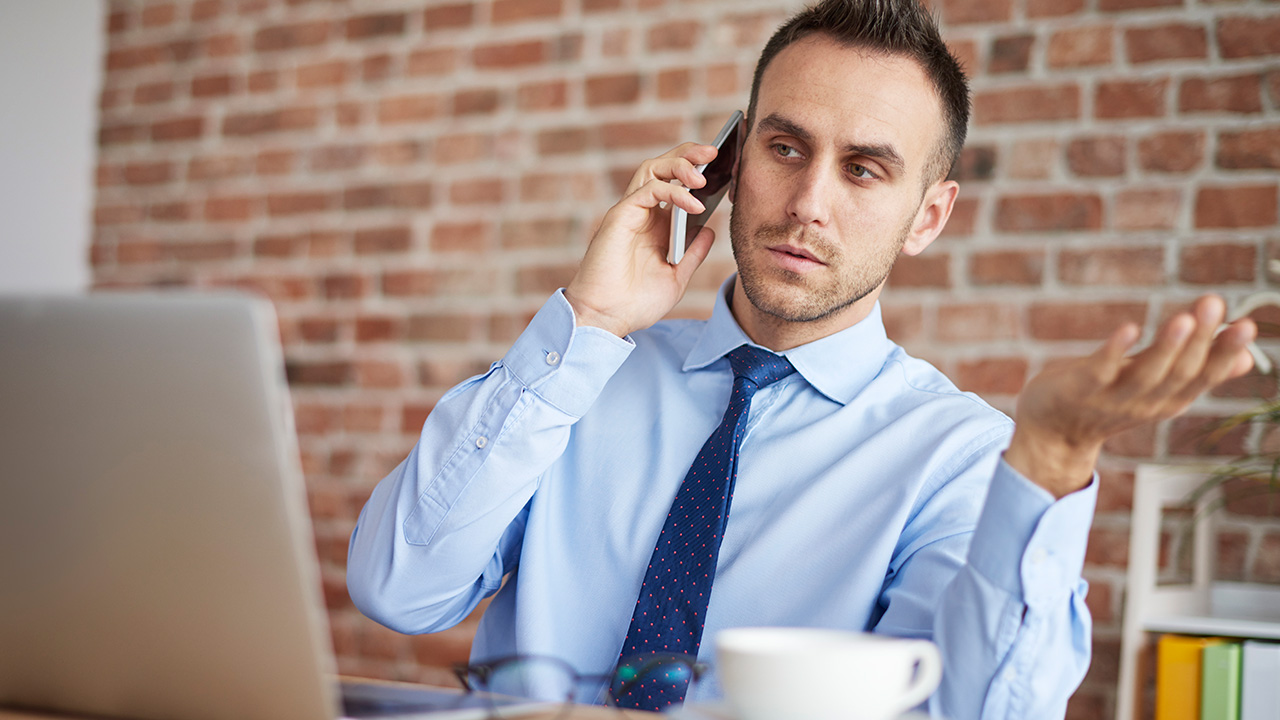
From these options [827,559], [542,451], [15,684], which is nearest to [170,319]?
[15,684]

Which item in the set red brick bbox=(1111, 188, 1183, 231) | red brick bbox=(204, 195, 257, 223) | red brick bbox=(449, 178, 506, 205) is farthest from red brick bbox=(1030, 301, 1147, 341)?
red brick bbox=(204, 195, 257, 223)

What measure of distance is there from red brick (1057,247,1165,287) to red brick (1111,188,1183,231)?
4cm

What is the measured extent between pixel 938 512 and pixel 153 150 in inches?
87.9

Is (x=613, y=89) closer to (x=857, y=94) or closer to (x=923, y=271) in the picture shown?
(x=923, y=271)

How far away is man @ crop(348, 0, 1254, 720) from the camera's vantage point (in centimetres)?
105

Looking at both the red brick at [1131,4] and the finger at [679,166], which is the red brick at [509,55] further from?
the red brick at [1131,4]

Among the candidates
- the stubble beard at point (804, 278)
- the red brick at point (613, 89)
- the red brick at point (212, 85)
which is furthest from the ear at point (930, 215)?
the red brick at point (212, 85)

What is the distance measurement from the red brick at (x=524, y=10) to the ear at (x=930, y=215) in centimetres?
108

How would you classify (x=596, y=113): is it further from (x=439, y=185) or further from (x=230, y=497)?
(x=230, y=497)

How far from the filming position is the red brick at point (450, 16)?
2.17 metres

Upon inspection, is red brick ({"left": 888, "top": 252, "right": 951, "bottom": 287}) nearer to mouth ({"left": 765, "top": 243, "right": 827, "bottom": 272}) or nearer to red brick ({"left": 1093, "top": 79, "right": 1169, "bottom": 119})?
red brick ({"left": 1093, "top": 79, "right": 1169, "bottom": 119})

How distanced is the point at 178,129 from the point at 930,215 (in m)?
1.95

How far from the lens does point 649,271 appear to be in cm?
123

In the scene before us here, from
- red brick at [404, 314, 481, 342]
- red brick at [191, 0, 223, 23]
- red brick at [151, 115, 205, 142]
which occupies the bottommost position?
red brick at [404, 314, 481, 342]
